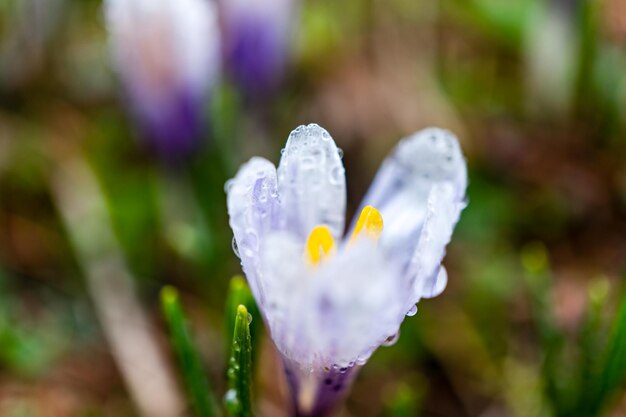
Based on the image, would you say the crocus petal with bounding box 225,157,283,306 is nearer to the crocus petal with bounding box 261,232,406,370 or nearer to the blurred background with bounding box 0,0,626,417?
the crocus petal with bounding box 261,232,406,370

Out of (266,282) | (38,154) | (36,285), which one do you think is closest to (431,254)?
(266,282)

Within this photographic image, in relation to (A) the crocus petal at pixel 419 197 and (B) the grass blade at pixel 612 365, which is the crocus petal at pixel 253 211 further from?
(B) the grass blade at pixel 612 365

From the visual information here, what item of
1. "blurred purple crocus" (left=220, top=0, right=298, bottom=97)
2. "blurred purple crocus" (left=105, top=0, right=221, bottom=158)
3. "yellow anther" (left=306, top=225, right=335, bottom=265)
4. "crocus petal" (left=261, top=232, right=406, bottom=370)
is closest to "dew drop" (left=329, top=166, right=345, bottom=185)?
"yellow anther" (left=306, top=225, right=335, bottom=265)

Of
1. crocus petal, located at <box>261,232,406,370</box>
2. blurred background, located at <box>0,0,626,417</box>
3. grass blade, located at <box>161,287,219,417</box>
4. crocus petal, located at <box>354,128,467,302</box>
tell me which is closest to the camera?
crocus petal, located at <box>261,232,406,370</box>

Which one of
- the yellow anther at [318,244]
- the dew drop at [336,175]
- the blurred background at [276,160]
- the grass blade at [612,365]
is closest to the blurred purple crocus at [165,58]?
the blurred background at [276,160]

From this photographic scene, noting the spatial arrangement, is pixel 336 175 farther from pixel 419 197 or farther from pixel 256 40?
pixel 256 40

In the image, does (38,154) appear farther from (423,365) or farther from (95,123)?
(423,365)

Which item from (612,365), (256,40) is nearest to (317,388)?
(612,365)
